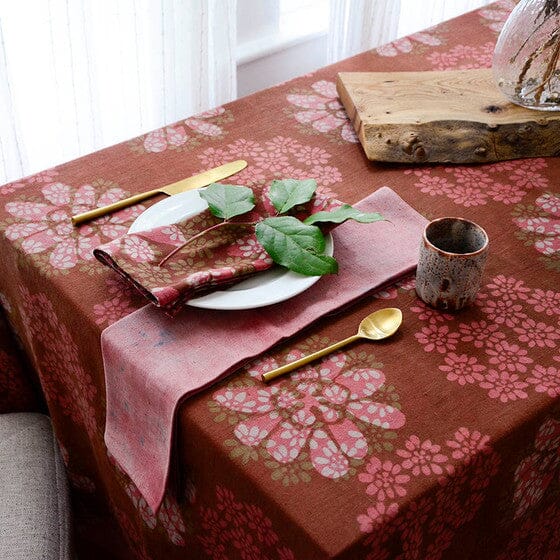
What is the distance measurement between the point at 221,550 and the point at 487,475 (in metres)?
0.30

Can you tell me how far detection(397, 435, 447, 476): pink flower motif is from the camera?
2.60 feet

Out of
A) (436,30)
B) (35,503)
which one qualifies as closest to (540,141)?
(436,30)

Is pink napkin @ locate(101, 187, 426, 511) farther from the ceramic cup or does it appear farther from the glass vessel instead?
the glass vessel

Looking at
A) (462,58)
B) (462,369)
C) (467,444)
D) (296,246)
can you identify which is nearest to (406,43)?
(462,58)

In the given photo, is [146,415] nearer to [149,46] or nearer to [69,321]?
[69,321]

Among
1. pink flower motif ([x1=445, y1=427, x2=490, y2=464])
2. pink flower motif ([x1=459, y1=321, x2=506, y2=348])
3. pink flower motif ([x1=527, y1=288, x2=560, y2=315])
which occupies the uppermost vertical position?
pink flower motif ([x1=527, y1=288, x2=560, y2=315])

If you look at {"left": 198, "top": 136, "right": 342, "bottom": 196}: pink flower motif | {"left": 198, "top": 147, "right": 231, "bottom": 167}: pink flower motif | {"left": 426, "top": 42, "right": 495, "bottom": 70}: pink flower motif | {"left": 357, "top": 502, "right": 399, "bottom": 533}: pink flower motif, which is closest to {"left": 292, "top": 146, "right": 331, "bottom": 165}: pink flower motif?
{"left": 198, "top": 136, "right": 342, "bottom": 196}: pink flower motif

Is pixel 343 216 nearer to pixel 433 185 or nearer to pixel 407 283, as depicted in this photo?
pixel 407 283

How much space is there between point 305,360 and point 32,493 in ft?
1.51

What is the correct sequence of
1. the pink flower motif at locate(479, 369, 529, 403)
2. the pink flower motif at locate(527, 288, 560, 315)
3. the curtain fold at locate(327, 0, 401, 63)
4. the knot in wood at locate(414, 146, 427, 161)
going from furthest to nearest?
the curtain fold at locate(327, 0, 401, 63)
the knot in wood at locate(414, 146, 427, 161)
the pink flower motif at locate(527, 288, 560, 315)
the pink flower motif at locate(479, 369, 529, 403)

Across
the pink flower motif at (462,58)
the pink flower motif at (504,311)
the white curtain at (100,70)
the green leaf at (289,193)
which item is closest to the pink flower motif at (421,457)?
the pink flower motif at (504,311)

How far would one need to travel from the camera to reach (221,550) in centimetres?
91

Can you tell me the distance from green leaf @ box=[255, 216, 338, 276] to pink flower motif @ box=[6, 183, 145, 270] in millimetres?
218

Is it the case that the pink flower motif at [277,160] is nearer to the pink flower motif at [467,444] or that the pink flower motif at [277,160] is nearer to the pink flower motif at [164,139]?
the pink flower motif at [164,139]
